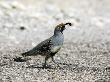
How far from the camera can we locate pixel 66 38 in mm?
22469

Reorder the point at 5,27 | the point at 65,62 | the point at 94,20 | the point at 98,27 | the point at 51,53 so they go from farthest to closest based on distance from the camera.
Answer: the point at 94,20 < the point at 98,27 < the point at 5,27 < the point at 65,62 < the point at 51,53

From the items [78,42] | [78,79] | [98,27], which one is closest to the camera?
[78,79]

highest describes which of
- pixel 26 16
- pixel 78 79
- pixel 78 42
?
pixel 26 16

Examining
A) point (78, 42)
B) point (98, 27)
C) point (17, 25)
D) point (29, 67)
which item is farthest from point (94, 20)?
point (29, 67)

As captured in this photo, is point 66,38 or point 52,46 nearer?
point 52,46

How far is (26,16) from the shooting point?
2730 cm

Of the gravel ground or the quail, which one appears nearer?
the gravel ground

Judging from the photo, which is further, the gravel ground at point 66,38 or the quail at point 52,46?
the quail at point 52,46

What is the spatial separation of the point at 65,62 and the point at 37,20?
12870mm

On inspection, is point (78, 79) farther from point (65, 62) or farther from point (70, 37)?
point (70, 37)

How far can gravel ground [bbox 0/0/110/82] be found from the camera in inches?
482

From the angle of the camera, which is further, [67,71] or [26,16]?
[26,16]

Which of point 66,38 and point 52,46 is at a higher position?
point 66,38

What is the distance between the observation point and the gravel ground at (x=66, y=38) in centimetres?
1225
